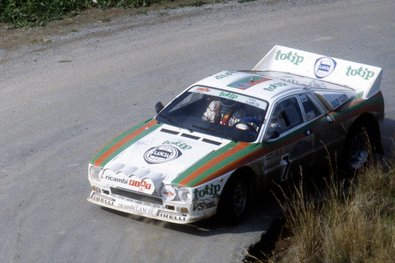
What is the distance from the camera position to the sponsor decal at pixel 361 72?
13.4 metres

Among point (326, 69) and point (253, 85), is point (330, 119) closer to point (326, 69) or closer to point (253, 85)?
point (253, 85)

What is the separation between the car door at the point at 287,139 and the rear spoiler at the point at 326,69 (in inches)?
60.8

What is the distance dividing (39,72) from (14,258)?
23.7ft

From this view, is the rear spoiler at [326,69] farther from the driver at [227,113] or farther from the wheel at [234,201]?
the wheel at [234,201]

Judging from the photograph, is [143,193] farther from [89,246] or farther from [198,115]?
[198,115]

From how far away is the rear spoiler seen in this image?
13.4 metres

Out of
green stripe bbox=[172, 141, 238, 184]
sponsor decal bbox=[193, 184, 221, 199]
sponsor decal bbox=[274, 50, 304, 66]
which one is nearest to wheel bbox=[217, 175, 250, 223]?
sponsor decal bbox=[193, 184, 221, 199]

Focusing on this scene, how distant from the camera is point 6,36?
18594 mm

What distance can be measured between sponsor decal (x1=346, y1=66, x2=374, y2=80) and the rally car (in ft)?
0.05

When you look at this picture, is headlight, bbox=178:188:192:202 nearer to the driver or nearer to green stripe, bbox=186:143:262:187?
green stripe, bbox=186:143:262:187

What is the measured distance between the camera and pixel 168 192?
10.4m

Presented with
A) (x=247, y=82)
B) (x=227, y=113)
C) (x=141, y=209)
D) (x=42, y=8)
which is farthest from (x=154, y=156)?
(x=42, y=8)

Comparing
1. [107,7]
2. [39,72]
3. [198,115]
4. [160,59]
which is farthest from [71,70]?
[198,115]

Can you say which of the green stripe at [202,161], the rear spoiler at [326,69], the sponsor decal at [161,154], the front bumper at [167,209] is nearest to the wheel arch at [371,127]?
the rear spoiler at [326,69]
